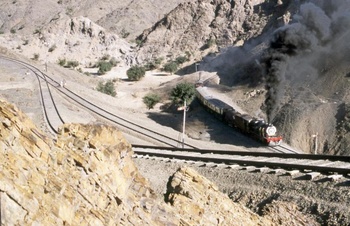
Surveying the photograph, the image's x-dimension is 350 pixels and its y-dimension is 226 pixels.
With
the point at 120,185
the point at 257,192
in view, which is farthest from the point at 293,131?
the point at 120,185

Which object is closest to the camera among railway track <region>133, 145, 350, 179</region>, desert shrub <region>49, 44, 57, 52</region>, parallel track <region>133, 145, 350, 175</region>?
railway track <region>133, 145, 350, 179</region>

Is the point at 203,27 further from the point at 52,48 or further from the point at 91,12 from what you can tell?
the point at 91,12

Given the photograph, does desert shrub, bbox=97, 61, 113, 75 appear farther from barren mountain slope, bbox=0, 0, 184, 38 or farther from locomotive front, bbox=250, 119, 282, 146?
locomotive front, bbox=250, 119, 282, 146

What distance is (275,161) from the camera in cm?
2181

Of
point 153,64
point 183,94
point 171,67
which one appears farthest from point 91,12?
point 183,94

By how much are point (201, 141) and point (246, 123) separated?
13.0 ft

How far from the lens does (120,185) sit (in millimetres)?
9938

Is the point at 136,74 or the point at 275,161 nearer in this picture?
the point at 275,161

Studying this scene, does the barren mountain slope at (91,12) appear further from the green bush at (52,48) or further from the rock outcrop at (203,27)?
the green bush at (52,48)

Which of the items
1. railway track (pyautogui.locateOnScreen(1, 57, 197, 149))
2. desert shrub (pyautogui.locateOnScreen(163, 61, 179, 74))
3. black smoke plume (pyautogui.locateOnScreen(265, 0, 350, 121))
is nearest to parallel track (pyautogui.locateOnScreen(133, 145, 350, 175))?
railway track (pyautogui.locateOnScreen(1, 57, 197, 149))

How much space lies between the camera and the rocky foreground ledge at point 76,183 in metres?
7.10

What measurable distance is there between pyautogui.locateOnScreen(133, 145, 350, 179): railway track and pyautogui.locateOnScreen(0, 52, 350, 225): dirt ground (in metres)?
0.87

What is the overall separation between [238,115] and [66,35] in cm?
8074

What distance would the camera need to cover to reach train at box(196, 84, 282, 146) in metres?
34.3
